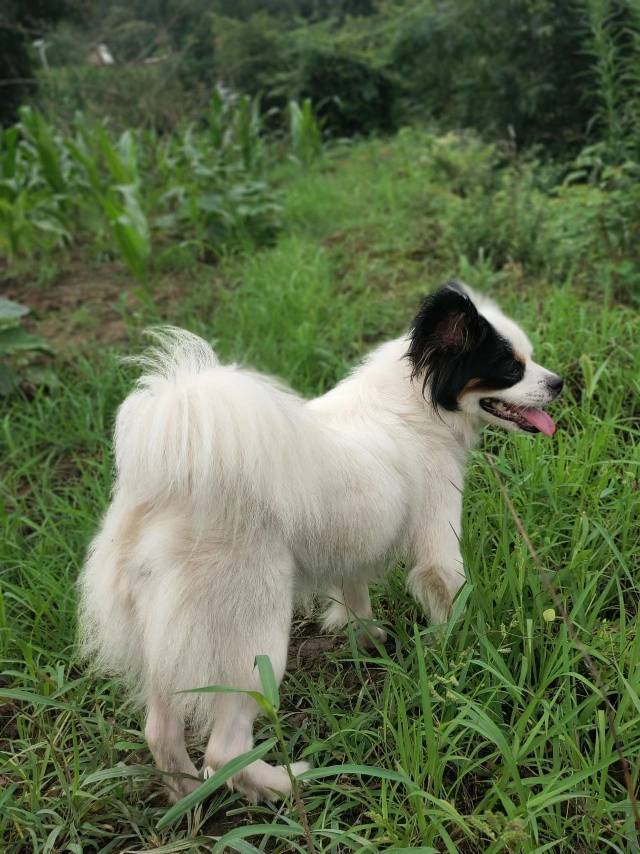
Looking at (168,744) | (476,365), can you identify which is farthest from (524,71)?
(168,744)

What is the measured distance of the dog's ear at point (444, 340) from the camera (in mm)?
1961

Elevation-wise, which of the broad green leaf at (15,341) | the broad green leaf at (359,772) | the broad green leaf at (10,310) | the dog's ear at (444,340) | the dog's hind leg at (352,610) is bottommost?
the dog's hind leg at (352,610)

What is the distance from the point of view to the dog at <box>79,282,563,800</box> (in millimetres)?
1595

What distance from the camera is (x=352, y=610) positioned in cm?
224

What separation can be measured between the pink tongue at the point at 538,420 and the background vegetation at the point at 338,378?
0.74 feet

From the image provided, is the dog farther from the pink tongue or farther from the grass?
the grass

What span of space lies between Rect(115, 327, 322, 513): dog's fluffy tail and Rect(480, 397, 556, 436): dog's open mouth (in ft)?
2.44

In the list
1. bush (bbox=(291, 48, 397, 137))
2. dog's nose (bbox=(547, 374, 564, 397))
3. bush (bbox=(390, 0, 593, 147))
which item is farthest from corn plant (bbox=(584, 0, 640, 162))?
bush (bbox=(291, 48, 397, 137))

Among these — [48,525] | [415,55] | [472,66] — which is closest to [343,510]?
[48,525]

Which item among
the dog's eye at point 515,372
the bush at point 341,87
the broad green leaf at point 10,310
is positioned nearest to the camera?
the dog's eye at point 515,372

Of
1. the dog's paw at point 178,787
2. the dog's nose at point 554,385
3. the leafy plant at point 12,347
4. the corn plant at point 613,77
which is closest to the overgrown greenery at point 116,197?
the leafy plant at point 12,347

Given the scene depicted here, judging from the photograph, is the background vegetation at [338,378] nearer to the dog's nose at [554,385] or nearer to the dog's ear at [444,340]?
the dog's nose at [554,385]

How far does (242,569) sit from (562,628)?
2.81ft

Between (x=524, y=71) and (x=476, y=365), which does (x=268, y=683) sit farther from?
(x=524, y=71)
